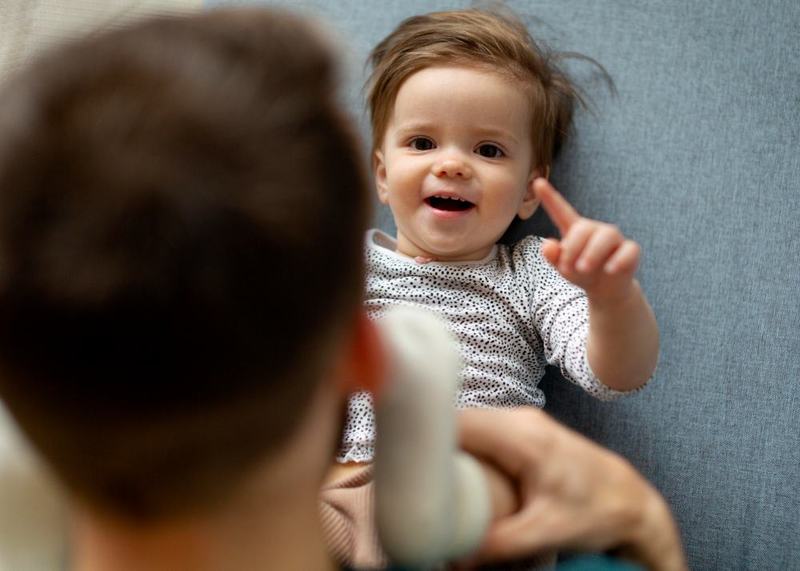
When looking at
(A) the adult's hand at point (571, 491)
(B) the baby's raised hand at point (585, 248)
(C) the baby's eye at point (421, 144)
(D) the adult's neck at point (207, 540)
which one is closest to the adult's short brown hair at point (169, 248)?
(D) the adult's neck at point (207, 540)

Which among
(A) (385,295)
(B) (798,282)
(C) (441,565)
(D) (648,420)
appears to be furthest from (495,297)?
(C) (441,565)

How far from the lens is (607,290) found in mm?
963

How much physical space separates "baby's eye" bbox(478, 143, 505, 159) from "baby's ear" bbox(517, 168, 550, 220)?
0.07 metres

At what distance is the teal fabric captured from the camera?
A: 4.08ft

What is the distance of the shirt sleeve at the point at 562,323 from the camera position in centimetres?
113

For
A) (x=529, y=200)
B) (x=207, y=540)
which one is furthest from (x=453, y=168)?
(x=207, y=540)

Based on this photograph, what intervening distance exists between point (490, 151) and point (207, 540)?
87 centimetres

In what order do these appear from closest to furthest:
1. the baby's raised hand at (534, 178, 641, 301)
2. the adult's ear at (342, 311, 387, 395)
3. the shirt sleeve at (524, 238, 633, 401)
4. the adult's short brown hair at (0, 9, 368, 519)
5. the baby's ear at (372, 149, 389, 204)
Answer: the adult's short brown hair at (0, 9, 368, 519) → the adult's ear at (342, 311, 387, 395) → the baby's raised hand at (534, 178, 641, 301) → the shirt sleeve at (524, 238, 633, 401) → the baby's ear at (372, 149, 389, 204)

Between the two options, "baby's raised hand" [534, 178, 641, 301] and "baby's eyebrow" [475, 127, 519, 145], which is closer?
"baby's raised hand" [534, 178, 641, 301]

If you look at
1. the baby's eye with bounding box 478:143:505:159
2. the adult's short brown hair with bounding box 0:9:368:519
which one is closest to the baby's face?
the baby's eye with bounding box 478:143:505:159

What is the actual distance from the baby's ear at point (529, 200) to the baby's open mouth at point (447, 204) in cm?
10

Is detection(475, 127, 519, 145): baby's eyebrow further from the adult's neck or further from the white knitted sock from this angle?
the adult's neck

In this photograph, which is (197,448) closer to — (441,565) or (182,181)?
(182,181)

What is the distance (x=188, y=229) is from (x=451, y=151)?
855 mm
